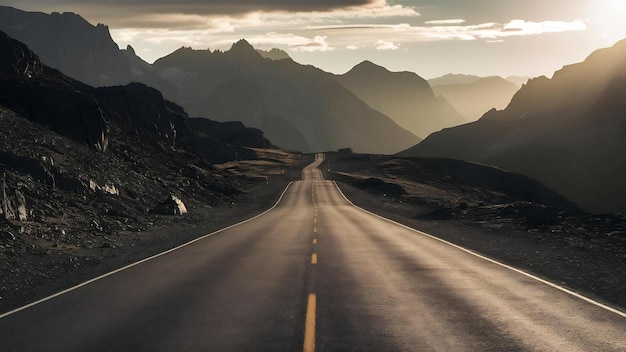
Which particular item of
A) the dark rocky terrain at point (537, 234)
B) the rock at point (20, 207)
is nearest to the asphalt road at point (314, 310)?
the dark rocky terrain at point (537, 234)

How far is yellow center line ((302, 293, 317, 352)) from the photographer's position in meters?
8.62

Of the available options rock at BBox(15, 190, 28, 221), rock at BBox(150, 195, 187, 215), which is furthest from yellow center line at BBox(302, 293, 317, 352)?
rock at BBox(150, 195, 187, 215)

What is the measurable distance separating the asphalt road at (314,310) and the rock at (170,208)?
56.2 ft

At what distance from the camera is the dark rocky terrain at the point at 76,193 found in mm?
18703

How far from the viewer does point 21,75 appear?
4866 cm

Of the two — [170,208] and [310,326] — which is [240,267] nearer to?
[310,326]

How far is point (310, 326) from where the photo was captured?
9.79 m

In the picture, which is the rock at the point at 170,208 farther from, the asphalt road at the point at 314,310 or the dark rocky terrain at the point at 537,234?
the asphalt road at the point at 314,310

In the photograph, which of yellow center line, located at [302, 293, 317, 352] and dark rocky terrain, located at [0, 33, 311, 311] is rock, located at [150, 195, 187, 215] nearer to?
dark rocky terrain, located at [0, 33, 311, 311]

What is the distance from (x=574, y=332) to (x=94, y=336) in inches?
311

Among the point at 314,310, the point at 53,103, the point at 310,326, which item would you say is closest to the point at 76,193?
the point at 53,103

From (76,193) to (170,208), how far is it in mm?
7303

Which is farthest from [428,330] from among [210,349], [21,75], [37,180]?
[21,75]

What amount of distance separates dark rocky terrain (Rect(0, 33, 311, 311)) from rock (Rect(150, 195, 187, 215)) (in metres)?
0.08
